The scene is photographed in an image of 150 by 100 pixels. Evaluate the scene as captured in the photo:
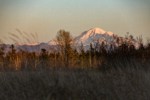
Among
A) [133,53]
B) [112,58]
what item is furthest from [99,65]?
[133,53]

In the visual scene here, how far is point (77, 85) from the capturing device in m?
8.34

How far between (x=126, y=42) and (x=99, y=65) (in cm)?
157

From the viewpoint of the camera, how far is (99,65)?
34.6 ft

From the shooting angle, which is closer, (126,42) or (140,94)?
(140,94)

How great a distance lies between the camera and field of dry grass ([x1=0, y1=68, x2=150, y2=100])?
7.96 m

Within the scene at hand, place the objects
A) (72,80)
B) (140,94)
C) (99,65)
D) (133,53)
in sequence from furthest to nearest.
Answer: (133,53)
(99,65)
(72,80)
(140,94)

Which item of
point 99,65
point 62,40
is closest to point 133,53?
point 99,65

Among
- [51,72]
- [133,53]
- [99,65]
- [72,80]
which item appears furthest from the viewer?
[133,53]

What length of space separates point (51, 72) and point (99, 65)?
1716mm

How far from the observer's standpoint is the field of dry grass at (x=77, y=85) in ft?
26.1

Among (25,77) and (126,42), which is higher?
(126,42)

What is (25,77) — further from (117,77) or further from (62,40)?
(62,40)

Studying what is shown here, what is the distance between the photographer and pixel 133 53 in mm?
Result: 11273

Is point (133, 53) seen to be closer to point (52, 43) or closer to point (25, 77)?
point (52, 43)
